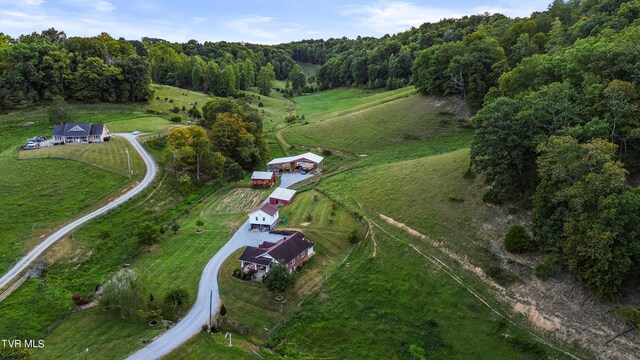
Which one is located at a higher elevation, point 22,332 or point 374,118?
point 374,118

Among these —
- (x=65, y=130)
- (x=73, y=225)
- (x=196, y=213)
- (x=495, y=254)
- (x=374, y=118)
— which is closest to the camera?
(x=495, y=254)

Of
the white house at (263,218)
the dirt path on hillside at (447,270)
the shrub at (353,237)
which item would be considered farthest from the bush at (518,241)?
the white house at (263,218)

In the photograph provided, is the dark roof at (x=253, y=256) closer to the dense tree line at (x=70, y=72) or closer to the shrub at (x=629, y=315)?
the shrub at (x=629, y=315)

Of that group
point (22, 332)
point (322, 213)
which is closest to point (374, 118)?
point (322, 213)

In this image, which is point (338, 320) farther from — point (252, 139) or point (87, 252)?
point (252, 139)

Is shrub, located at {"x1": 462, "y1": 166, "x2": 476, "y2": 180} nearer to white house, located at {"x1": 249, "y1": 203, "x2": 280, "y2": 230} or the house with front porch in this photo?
the house with front porch

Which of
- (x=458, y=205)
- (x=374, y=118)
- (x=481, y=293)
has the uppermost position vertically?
(x=374, y=118)
